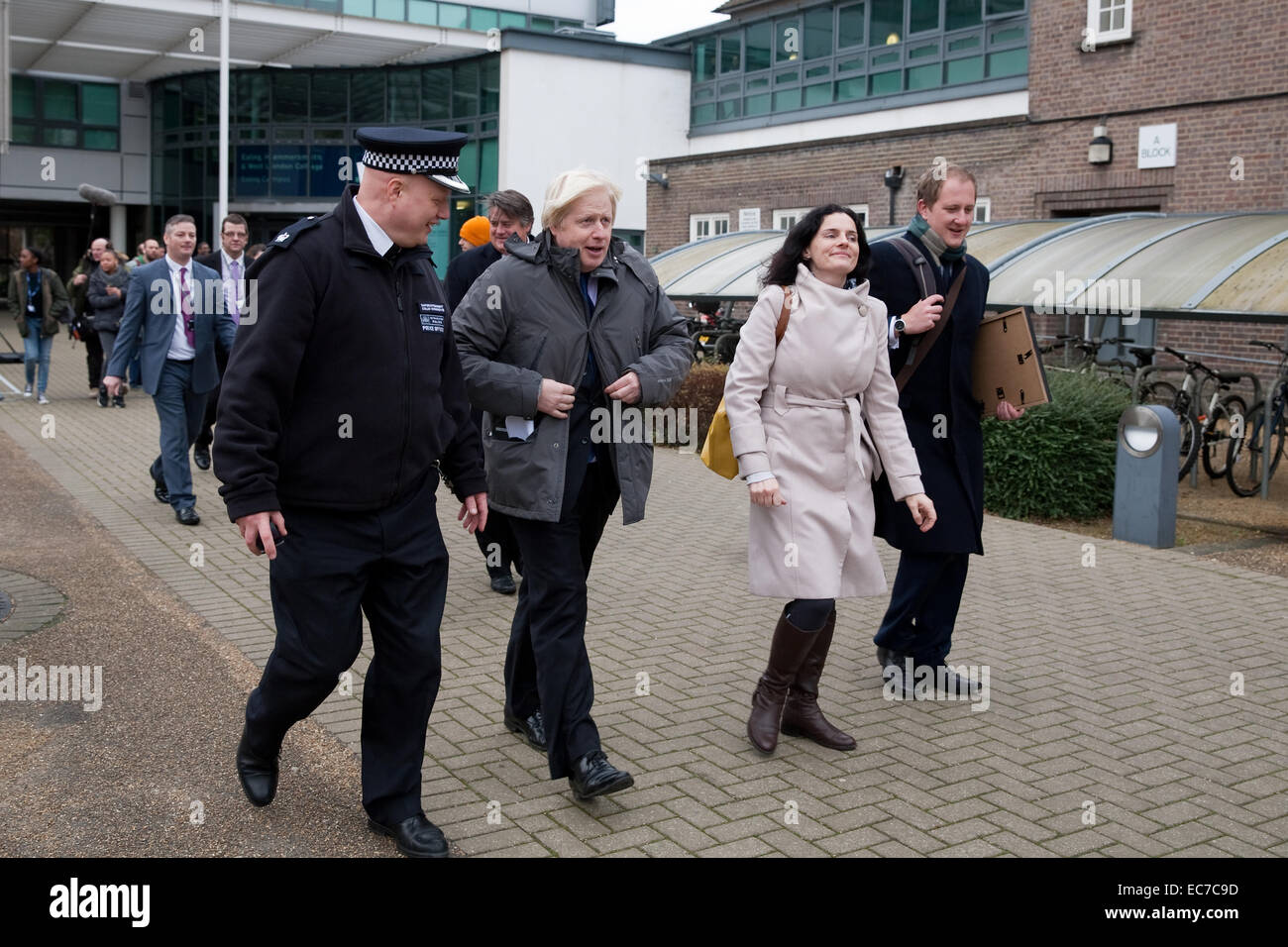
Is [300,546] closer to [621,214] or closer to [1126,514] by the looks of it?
[1126,514]

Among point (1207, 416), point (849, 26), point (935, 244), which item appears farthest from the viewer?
point (849, 26)

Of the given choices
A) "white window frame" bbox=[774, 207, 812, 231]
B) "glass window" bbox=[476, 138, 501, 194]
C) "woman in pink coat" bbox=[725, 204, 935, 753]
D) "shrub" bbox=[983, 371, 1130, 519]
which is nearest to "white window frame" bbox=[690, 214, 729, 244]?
"white window frame" bbox=[774, 207, 812, 231]

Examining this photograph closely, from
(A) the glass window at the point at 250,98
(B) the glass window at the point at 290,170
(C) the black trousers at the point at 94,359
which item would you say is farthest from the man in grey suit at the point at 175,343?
(A) the glass window at the point at 250,98

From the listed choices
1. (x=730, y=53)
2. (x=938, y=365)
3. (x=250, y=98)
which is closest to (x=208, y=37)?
(x=250, y=98)

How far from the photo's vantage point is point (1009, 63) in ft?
79.6

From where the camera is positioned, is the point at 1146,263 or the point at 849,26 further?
the point at 849,26

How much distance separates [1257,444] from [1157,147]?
8.44 meters

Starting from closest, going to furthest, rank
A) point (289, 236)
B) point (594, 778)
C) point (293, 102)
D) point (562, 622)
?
point (289, 236)
point (594, 778)
point (562, 622)
point (293, 102)

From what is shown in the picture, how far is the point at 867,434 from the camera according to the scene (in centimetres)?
493

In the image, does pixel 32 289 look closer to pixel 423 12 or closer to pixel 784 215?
pixel 784 215

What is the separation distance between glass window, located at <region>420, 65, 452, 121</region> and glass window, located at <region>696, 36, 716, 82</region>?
654cm

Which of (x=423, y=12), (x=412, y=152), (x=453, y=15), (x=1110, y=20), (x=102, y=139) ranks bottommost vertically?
(x=412, y=152)

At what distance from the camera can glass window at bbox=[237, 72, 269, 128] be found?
3847 cm

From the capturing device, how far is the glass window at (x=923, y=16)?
25.7 m
